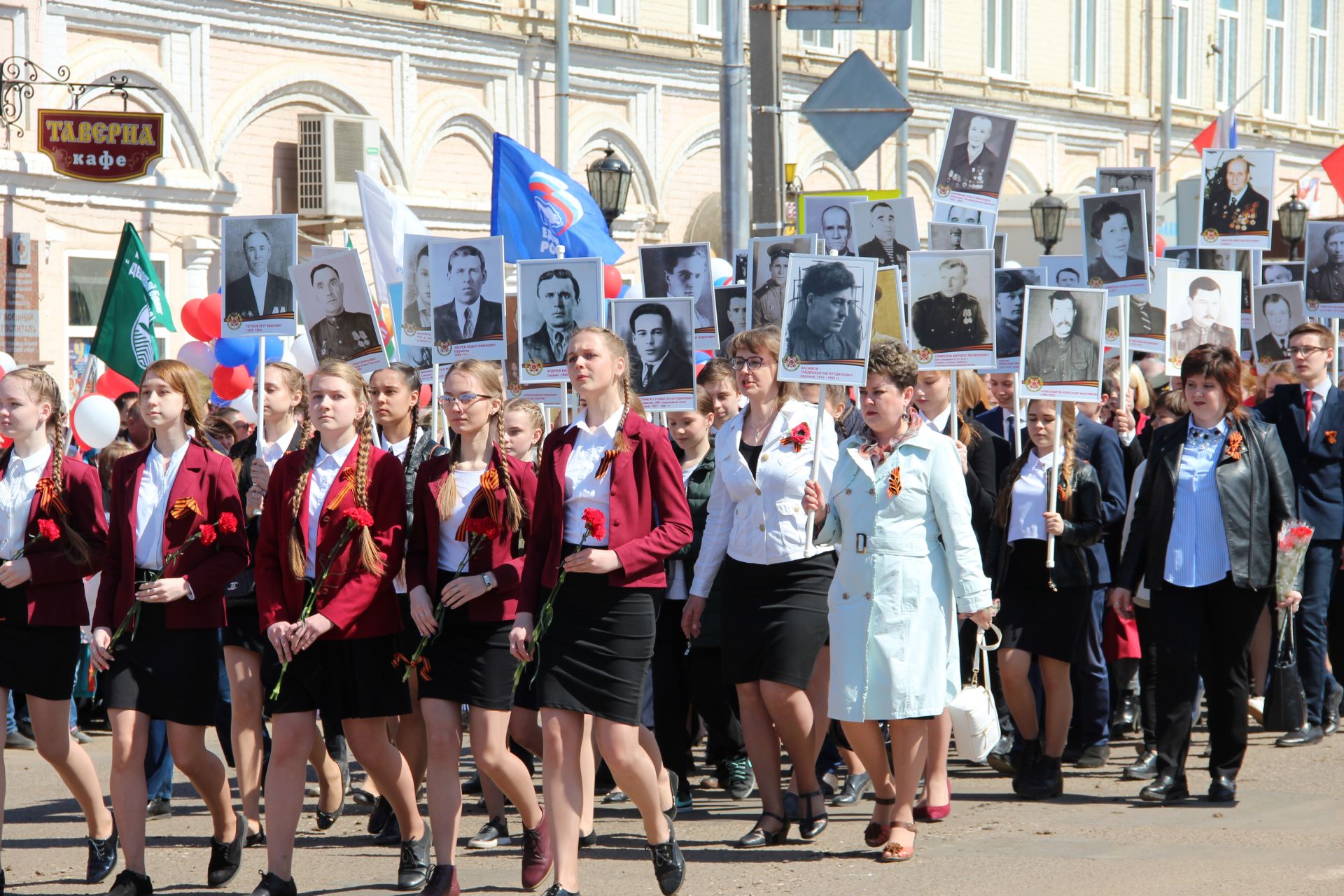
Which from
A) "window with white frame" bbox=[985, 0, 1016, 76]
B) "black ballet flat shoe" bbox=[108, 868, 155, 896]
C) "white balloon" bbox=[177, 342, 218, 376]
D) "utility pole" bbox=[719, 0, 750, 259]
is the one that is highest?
"window with white frame" bbox=[985, 0, 1016, 76]

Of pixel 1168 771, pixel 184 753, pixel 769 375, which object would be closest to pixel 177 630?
pixel 184 753

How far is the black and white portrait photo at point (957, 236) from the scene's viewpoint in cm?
1158

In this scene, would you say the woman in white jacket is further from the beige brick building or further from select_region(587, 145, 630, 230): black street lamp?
the beige brick building

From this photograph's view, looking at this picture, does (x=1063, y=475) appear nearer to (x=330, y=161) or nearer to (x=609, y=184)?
(x=609, y=184)

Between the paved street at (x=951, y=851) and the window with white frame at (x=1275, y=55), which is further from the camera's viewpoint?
the window with white frame at (x=1275, y=55)

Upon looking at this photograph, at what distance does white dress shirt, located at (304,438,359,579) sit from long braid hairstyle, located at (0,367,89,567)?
3.23 feet

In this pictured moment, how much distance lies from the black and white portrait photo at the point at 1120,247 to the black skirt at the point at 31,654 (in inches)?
270

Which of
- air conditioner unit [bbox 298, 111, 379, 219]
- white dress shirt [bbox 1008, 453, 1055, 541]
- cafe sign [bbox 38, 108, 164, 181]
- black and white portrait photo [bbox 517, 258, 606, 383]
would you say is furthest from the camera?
air conditioner unit [bbox 298, 111, 379, 219]

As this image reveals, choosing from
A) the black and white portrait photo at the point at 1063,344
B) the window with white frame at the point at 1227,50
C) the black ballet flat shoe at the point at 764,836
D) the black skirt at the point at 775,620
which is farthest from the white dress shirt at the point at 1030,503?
the window with white frame at the point at 1227,50

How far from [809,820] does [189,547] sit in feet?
8.67

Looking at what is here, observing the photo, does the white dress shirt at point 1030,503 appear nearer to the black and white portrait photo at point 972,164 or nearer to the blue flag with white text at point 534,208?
the black and white portrait photo at point 972,164

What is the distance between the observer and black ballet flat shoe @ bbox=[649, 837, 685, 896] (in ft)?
20.4

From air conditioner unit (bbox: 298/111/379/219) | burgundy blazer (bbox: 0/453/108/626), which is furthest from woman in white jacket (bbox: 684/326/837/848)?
air conditioner unit (bbox: 298/111/379/219)

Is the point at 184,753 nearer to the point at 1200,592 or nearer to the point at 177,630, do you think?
the point at 177,630
